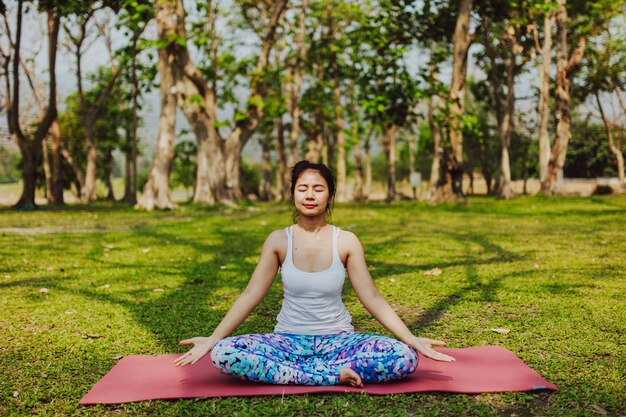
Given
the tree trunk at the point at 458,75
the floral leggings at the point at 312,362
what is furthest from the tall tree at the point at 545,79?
the floral leggings at the point at 312,362

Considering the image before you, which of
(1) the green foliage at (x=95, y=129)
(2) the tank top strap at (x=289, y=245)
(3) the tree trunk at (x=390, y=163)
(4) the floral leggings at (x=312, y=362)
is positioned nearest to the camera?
(4) the floral leggings at (x=312, y=362)

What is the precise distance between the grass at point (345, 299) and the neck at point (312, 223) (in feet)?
3.28

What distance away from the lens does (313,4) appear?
99.8ft

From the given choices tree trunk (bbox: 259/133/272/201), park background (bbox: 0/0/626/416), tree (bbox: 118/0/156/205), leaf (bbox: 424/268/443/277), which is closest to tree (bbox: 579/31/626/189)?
park background (bbox: 0/0/626/416)

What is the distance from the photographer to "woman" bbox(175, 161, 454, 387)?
3639 mm

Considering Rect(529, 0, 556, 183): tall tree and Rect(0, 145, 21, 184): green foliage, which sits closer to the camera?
Rect(529, 0, 556, 183): tall tree

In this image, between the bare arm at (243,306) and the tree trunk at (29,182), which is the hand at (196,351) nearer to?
the bare arm at (243,306)

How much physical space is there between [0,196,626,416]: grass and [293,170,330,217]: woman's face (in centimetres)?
107

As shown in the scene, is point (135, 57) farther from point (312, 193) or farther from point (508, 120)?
point (312, 193)

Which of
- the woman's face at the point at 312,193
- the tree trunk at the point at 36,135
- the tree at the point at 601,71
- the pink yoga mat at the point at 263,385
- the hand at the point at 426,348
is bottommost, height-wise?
the pink yoga mat at the point at 263,385

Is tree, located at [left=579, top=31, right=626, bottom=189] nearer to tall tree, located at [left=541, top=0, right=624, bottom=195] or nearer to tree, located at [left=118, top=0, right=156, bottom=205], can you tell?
tall tree, located at [left=541, top=0, right=624, bottom=195]

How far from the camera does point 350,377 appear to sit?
3.57 meters

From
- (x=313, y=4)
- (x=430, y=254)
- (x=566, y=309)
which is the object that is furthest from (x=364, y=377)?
(x=313, y=4)

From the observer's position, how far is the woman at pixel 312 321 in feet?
11.9
